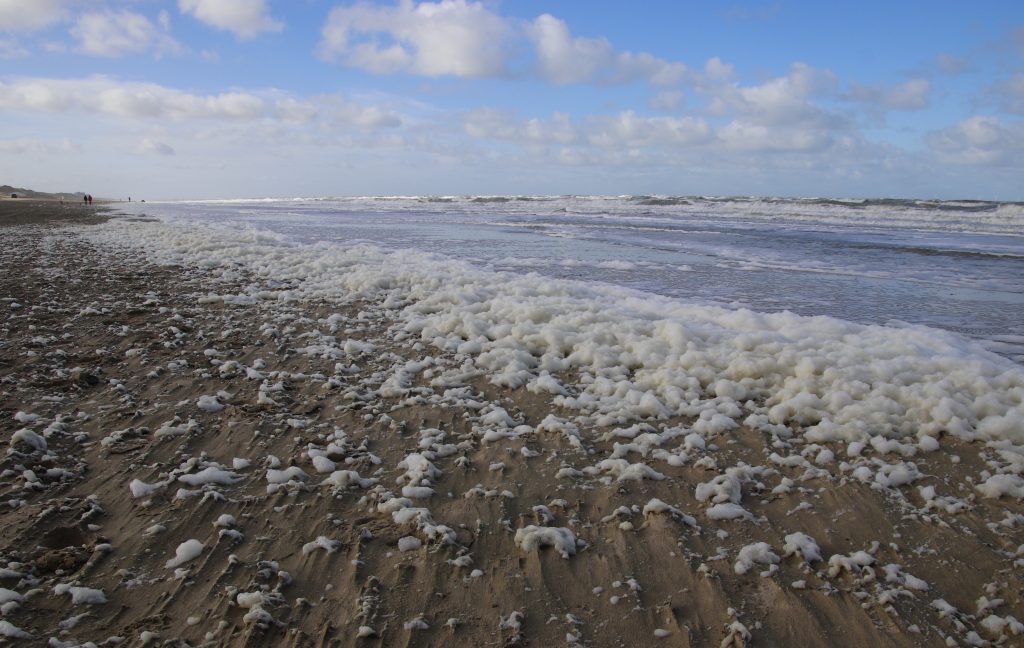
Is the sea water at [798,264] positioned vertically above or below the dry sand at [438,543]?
above

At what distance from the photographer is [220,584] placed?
9.00ft

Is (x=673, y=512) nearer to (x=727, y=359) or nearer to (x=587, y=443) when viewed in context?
(x=587, y=443)

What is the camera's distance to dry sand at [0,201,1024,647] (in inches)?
99.7

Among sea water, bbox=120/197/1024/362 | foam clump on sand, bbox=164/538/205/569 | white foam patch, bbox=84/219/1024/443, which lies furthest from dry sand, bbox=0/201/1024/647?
sea water, bbox=120/197/1024/362

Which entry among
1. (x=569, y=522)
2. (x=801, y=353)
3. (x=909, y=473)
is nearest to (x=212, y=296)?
(x=569, y=522)

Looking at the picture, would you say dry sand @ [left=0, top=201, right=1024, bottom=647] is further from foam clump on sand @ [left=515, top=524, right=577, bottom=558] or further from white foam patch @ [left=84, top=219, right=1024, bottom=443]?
white foam patch @ [left=84, top=219, right=1024, bottom=443]

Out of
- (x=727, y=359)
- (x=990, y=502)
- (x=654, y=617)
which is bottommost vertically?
(x=654, y=617)

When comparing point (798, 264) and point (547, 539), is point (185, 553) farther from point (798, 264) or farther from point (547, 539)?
point (798, 264)

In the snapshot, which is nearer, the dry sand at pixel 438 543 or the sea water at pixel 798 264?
the dry sand at pixel 438 543

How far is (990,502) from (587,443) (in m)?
2.37

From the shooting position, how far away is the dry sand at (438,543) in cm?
253

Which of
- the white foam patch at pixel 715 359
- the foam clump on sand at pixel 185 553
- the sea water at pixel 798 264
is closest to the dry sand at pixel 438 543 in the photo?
the foam clump on sand at pixel 185 553

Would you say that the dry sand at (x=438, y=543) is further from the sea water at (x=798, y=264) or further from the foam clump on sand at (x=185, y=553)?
the sea water at (x=798, y=264)

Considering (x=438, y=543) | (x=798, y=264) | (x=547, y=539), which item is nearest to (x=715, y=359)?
(x=547, y=539)
